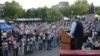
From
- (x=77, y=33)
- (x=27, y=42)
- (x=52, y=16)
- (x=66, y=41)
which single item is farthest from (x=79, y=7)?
(x=66, y=41)

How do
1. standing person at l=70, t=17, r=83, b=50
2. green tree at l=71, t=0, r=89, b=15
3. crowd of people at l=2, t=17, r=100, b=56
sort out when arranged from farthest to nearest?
green tree at l=71, t=0, r=89, b=15 → crowd of people at l=2, t=17, r=100, b=56 → standing person at l=70, t=17, r=83, b=50

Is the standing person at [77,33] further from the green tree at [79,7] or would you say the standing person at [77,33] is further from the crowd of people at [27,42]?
the green tree at [79,7]

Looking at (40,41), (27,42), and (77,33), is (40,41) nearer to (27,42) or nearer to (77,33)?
(27,42)

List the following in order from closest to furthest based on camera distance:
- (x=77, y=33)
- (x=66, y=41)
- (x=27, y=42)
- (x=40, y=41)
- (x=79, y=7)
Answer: (x=66, y=41), (x=77, y=33), (x=27, y=42), (x=40, y=41), (x=79, y=7)

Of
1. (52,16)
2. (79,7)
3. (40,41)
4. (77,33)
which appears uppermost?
(77,33)

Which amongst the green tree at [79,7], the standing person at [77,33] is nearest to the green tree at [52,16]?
the green tree at [79,7]

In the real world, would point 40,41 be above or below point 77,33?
below

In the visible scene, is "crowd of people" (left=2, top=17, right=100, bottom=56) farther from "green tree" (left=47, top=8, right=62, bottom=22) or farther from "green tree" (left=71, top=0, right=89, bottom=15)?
"green tree" (left=71, top=0, right=89, bottom=15)

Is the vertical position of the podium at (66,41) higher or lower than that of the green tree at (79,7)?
→ higher

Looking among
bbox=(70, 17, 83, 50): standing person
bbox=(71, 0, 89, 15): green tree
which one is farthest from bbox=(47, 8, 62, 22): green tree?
bbox=(70, 17, 83, 50): standing person

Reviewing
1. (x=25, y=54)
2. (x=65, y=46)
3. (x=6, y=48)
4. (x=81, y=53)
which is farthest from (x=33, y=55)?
(x=81, y=53)

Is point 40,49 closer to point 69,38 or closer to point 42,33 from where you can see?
point 42,33

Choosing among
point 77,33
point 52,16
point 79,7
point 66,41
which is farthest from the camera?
point 79,7

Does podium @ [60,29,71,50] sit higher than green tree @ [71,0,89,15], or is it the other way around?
podium @ [60,29,71,50]
